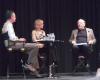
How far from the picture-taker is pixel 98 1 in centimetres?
1243

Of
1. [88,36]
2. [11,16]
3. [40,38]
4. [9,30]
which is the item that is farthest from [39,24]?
[88,36]

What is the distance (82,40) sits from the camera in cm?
1152

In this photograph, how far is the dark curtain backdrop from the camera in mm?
12086

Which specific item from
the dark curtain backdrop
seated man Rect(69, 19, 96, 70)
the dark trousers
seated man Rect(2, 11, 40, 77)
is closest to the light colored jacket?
seated man Rect(69, 19, 96, 70)

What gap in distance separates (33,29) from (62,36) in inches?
34.3

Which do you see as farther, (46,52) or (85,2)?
(85,2)

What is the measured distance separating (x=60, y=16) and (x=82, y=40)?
3.90ft

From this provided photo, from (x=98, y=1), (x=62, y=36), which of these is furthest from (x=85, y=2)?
(x=62, y=36)

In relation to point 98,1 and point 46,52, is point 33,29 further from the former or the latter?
point 98,1

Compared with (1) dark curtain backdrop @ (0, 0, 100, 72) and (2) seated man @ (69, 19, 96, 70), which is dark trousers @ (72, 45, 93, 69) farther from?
(1) dark curtain backdrop @ (0, 0, 100, 72)

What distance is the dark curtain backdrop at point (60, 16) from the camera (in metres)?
12.1

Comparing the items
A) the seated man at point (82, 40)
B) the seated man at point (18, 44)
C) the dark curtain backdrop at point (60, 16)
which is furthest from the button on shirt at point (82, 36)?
the seated man at point (18, 44)

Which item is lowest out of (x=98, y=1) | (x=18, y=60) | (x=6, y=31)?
(x=18, y=60)

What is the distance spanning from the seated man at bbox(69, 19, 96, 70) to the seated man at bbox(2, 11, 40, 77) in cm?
113
